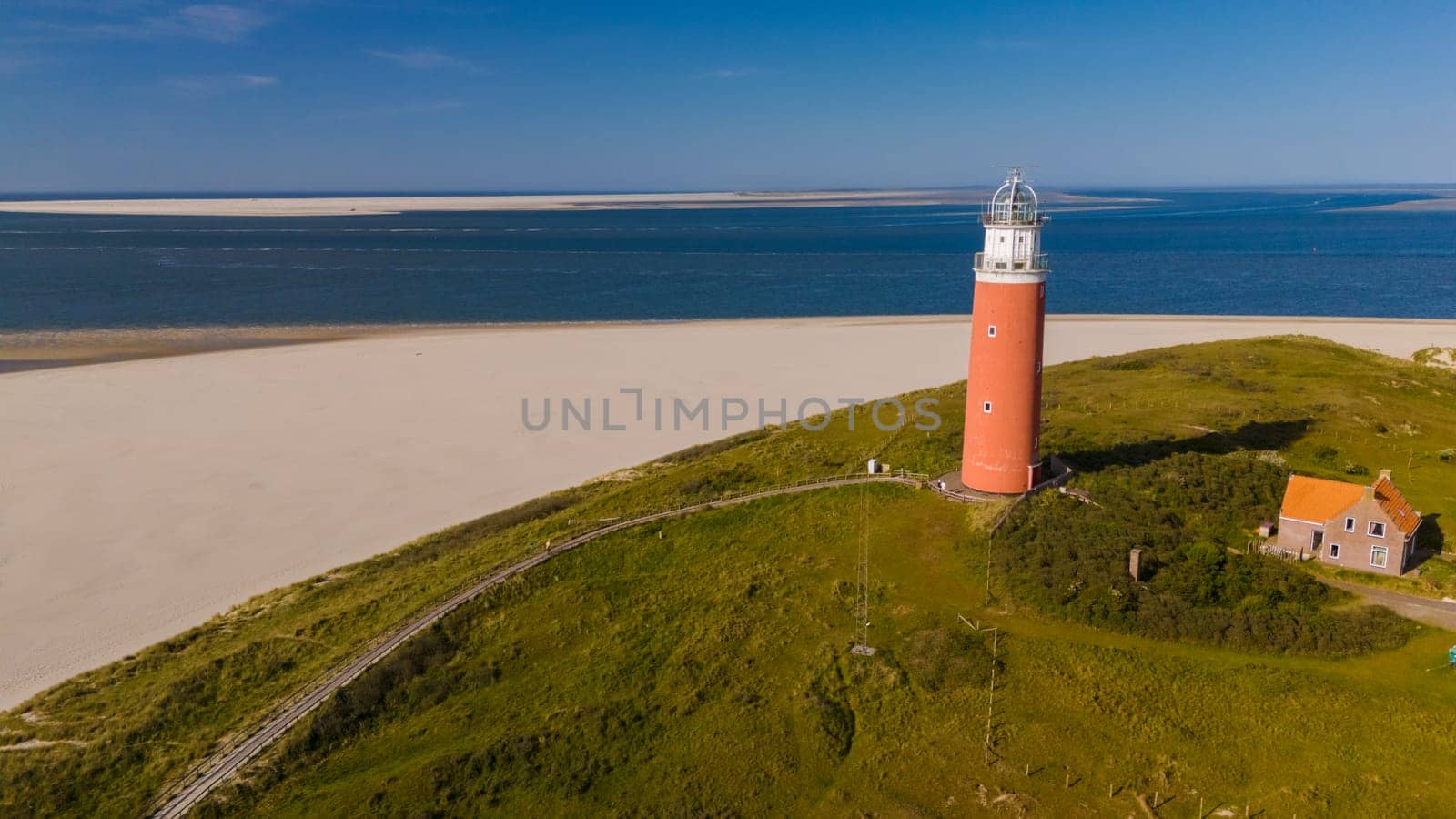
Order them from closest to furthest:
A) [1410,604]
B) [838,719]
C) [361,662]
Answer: [838,719], [361,662], [1410,604]

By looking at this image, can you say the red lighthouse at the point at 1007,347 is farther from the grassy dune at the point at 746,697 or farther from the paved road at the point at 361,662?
the paved road at the point at 361,662

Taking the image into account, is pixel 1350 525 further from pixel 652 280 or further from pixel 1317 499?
pixel 652 280

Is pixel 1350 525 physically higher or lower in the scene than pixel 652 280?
lower

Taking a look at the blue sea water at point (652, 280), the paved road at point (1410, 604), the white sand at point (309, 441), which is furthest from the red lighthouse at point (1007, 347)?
the blue sea water at point (652, 280)

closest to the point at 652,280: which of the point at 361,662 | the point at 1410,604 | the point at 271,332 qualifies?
the point at 271,332

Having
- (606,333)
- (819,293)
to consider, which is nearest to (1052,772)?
(606,333)

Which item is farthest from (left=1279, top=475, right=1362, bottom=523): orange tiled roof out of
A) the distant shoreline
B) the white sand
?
the distant shoreline
